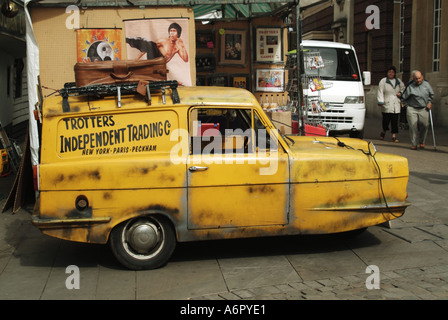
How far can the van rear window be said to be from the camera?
604 centimetres

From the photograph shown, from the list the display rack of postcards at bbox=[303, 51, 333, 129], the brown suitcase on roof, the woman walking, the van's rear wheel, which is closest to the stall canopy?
the display rack of postcards at bbox=[303, 51, 333, 129]

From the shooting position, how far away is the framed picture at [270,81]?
1165 cm

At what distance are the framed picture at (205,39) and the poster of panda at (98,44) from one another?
2.86 m

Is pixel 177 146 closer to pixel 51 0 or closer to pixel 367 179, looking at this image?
pixel 367 179

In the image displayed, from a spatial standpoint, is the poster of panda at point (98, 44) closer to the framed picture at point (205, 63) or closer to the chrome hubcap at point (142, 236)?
the framed picture at point (205, 63)

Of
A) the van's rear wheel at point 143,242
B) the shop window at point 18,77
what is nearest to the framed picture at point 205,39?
the van's rear wheel at point 143,242

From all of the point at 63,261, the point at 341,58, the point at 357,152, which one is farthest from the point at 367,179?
the point at 341,58

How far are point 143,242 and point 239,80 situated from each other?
6322 millimetres

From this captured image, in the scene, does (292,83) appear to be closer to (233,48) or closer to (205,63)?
(233,48)

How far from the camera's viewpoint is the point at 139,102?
6172 millimetres

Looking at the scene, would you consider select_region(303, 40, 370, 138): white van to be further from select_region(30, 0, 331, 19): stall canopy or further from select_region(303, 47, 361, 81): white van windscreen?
select_region(30, 0, 331, 19): stall canopy

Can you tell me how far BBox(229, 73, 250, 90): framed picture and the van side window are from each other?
17.6 ft
